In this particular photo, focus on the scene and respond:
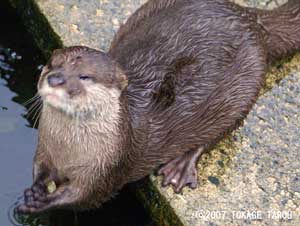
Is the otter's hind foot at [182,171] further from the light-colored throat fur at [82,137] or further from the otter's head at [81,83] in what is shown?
the otter's head at [81,83]

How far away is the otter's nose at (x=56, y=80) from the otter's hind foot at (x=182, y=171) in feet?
2.18

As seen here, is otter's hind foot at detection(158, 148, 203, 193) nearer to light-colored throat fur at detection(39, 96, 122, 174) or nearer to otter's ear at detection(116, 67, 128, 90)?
light-colored throat fur at detection(39, 96, 122, 174)

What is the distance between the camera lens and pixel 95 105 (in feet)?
8.46

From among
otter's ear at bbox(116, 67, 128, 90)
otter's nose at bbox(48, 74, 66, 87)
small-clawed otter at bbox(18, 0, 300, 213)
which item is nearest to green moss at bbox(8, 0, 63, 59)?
small-clawed otter at bbox(18, 0, 300, 213)

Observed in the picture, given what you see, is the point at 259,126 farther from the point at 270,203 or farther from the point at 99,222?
the point at 99,222

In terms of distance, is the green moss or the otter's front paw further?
the green moss

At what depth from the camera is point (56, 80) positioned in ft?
8.11

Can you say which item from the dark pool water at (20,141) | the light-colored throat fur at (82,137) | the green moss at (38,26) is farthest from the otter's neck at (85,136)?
the green moss at (38,26)

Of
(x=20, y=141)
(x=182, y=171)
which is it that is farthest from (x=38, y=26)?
(x=182, y=171)

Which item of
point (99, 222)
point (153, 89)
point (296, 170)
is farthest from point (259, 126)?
point (99, 222)

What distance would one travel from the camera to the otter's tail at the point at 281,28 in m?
3.15

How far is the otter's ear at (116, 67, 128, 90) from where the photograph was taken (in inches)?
103

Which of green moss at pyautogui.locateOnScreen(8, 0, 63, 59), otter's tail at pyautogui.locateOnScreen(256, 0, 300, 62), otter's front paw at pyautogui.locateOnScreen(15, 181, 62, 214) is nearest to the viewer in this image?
otter's front paw at pyautogui.locateOnScreen(15, 181, 62, 214)

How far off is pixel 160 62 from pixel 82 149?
406 millimetres
